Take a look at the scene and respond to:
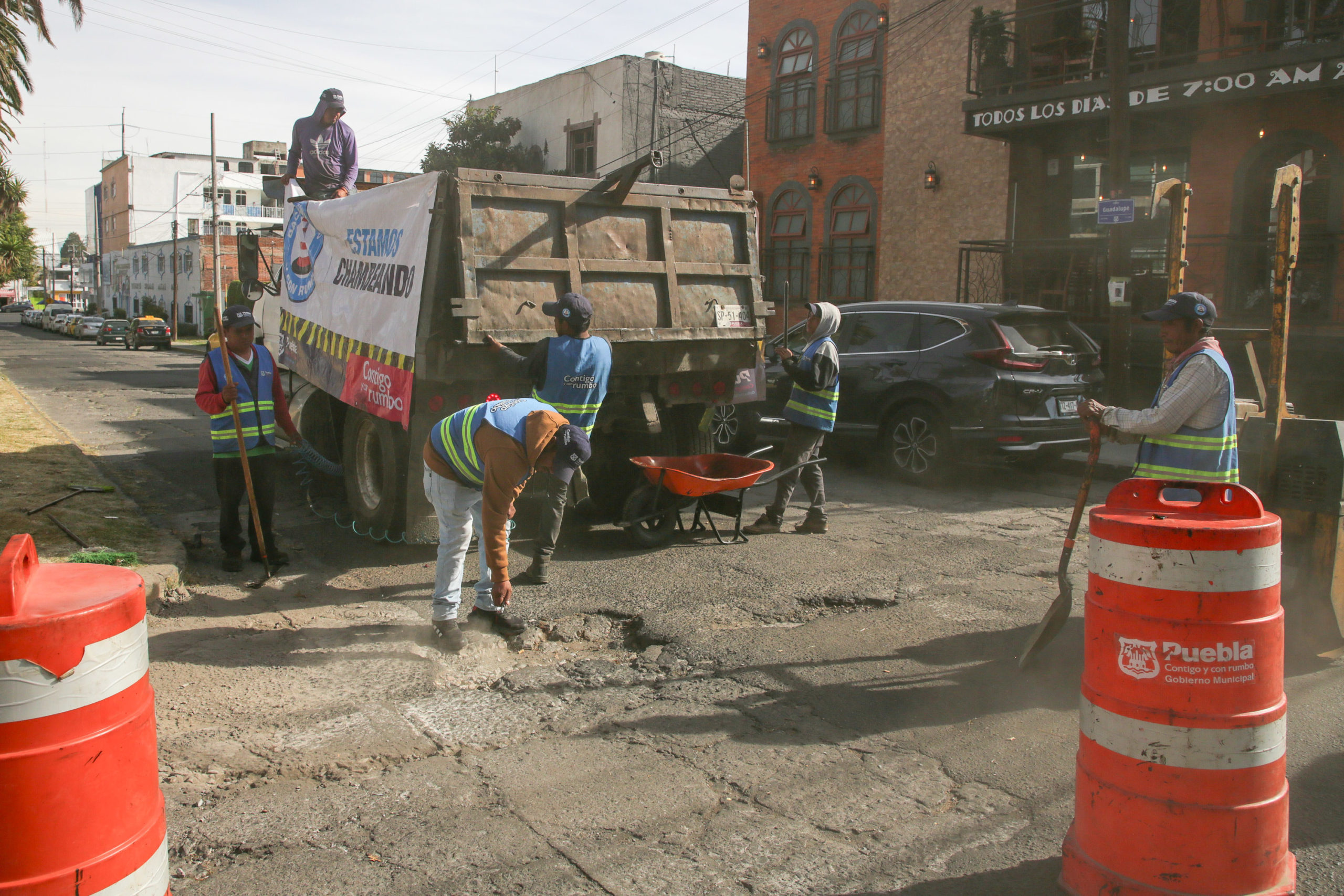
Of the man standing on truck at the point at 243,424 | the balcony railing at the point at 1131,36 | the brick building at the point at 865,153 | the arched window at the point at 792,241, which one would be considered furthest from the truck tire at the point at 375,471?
the arched window at the point at 792,241

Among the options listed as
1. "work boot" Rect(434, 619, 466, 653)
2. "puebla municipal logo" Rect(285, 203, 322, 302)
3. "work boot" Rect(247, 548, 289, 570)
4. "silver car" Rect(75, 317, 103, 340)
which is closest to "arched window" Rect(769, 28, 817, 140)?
"puebla municipal logo" Rect(285, 203, 322, 302)

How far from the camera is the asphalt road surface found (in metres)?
3.14

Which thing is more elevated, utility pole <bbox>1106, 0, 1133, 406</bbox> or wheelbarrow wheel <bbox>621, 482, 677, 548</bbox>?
utility pole <bbox>1106, 0, 1133, 406</bbox>

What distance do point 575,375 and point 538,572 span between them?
47.1 inches

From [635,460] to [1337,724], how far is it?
165 inches

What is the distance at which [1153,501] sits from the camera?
3.08m

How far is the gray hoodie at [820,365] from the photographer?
7488 mm

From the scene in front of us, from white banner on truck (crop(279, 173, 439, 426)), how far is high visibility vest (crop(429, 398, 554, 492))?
156cm

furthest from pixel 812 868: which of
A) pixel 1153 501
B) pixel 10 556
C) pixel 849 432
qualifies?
pixel 849 432

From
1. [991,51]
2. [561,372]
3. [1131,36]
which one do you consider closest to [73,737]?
[561,372]

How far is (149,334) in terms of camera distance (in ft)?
133

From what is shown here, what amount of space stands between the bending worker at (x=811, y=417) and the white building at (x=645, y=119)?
21809 millimetres

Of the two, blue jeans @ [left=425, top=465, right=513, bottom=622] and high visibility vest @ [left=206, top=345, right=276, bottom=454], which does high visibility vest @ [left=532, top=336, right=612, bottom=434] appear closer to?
blue jeans @ [left=425, top=465, right=513, bottom=622]

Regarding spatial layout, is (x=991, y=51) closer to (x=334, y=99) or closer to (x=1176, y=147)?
(x=1176, y=147)
